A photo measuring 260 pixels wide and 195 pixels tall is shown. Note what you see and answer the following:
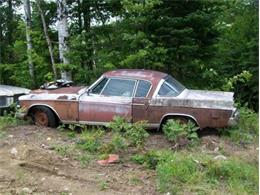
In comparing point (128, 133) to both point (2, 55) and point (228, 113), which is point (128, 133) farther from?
point (2, 55)

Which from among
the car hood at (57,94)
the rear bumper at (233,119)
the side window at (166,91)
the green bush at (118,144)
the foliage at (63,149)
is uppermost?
the side window at (166,91)

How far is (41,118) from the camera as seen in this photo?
1019cm

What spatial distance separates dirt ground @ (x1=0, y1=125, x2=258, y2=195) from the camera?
6.08 metres

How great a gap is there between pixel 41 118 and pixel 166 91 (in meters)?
2.79

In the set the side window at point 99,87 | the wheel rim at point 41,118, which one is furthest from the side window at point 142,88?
the wheel rim at point 41,118

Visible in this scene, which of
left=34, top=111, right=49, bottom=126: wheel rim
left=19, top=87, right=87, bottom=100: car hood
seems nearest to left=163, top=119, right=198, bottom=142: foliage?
left=19, top=87, right=87, bottom=100: car hood

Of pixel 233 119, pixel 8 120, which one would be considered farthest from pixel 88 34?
pixel 233 119

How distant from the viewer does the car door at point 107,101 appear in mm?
9469

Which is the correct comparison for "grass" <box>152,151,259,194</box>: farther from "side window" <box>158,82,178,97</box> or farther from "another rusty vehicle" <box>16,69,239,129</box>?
"side window" <box>158,82,178,97</box>

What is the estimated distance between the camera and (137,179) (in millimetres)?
6535

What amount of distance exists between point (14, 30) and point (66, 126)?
38.1 feet

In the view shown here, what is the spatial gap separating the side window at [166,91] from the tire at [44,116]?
93.9 inches

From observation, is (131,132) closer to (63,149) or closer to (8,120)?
(63,149)

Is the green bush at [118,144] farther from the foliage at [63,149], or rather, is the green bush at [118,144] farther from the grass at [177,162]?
the foliage at [63,149]
